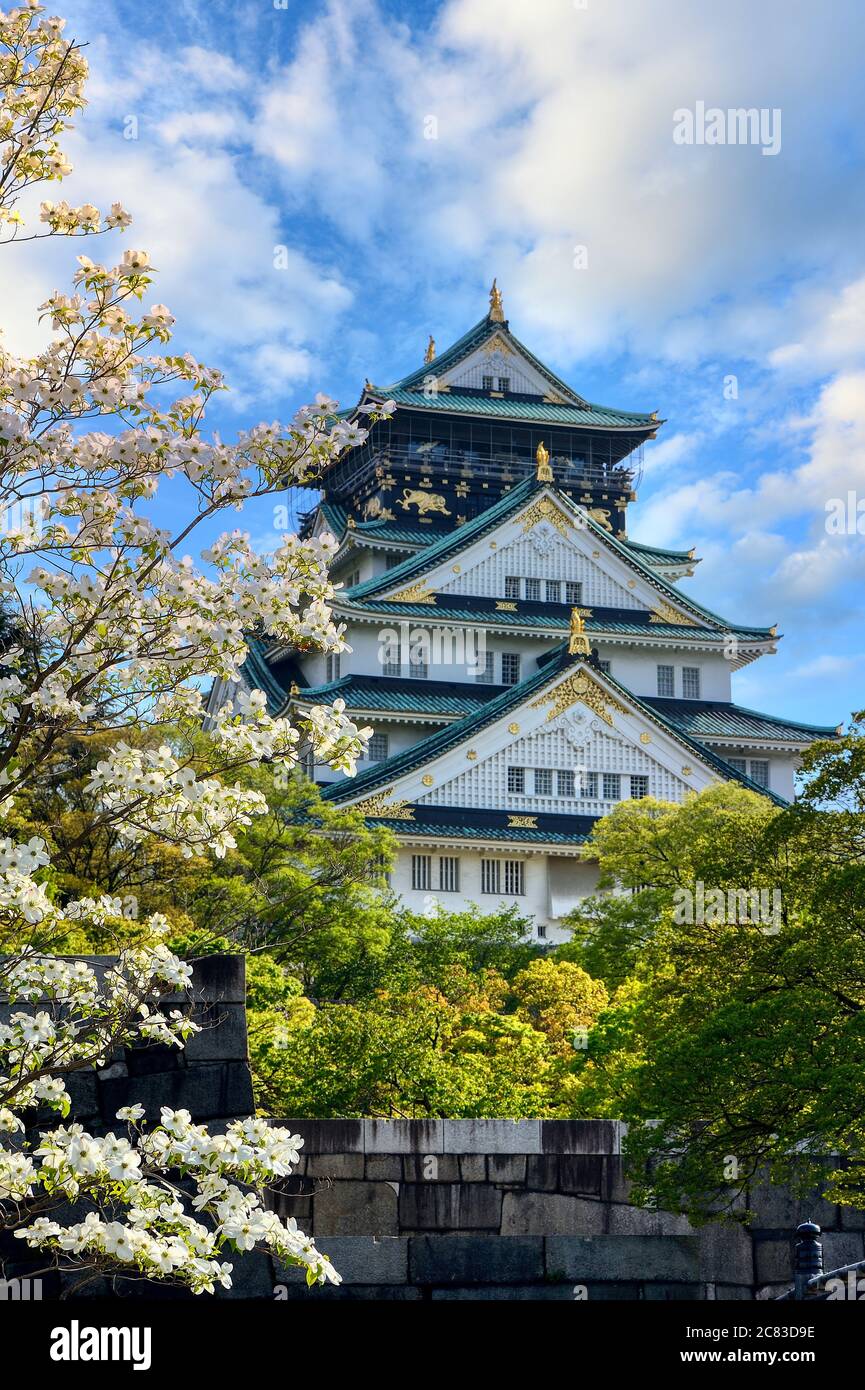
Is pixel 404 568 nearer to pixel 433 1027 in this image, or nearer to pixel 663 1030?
pixel 433 1027

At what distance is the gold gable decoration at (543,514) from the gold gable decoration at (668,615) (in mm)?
4186

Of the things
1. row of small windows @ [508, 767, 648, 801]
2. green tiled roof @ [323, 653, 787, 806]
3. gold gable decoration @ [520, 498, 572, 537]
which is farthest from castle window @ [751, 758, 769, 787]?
gold gable decoration @ [520, 498, 572, 537]

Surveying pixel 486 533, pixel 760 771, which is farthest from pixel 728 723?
pixel 486 533

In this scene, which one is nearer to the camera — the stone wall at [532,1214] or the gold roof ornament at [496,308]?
the stone wall at [532,1214]

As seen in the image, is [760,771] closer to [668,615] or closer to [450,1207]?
[668,615]

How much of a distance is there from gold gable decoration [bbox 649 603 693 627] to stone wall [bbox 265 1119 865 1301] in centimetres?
4344

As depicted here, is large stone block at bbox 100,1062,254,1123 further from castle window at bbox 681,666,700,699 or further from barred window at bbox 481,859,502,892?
castle window at bbox 681,666,700,699

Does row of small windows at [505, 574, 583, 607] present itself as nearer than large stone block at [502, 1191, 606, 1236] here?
No

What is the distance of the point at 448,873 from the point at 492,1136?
111 ft

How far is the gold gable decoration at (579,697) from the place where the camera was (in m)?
49.8

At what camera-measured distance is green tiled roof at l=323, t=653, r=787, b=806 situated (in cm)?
4647

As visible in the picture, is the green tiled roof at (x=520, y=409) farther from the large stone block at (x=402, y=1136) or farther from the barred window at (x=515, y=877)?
the large stone block at (x=402, y=1136)

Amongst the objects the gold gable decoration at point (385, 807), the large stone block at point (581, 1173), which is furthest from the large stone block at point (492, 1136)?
the gold gable decoration at point (385, 807)

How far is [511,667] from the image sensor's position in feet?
184
